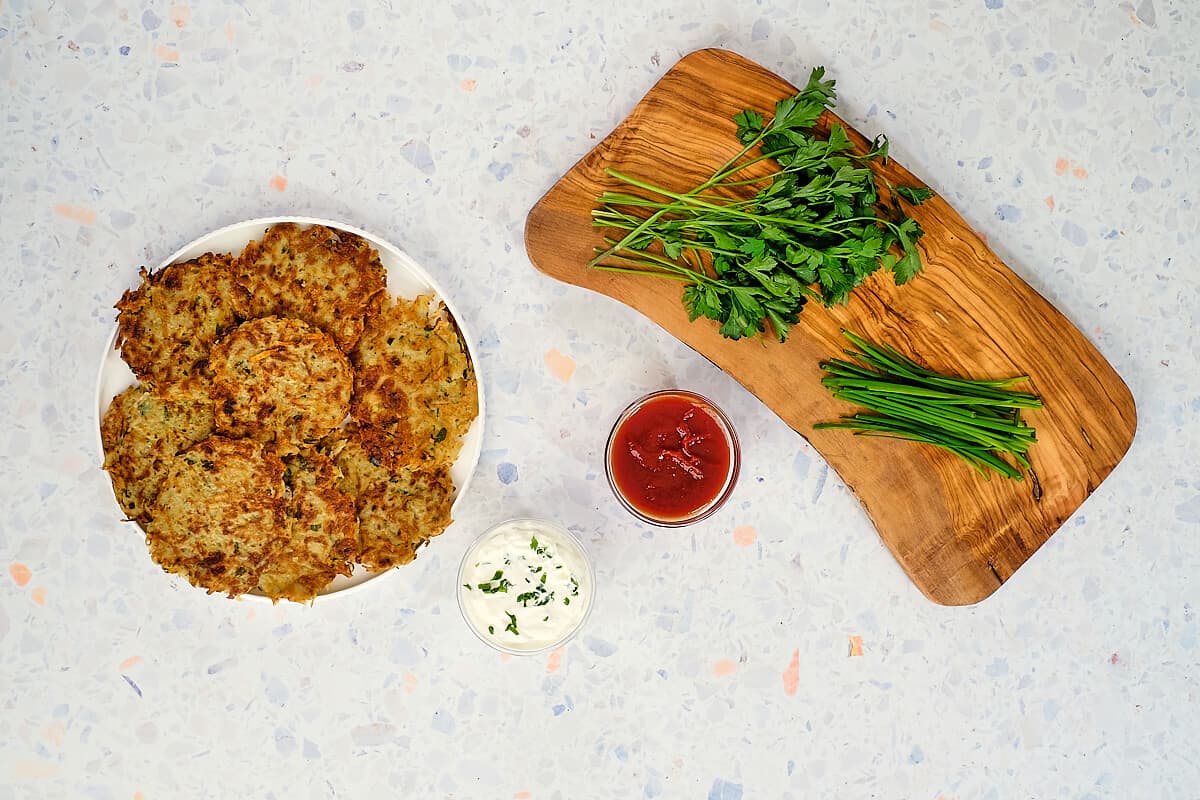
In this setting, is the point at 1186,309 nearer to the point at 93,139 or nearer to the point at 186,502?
the point at 186,502

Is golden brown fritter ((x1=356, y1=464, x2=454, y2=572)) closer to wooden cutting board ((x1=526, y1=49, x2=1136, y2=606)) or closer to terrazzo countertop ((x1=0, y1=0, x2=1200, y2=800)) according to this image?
terrazzo countertop ((x1=0, y1=0, x2=1200, y2=800))

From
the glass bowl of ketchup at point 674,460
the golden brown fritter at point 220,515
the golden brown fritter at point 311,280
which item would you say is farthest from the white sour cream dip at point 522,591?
the golden brown fritter at point 311,280

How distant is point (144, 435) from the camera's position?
233 centimetres

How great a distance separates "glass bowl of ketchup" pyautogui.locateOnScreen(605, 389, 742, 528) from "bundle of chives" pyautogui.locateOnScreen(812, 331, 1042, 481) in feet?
1.08

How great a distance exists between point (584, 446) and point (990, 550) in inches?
45.5

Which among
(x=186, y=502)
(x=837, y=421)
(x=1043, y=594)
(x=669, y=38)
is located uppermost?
(x=669, y=38)

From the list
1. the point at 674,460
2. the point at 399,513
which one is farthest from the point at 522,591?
the point at 674,460

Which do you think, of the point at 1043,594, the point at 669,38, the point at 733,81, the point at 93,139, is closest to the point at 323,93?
the point at 93,139

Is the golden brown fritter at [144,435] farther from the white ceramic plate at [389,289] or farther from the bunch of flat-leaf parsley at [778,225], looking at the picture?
the bunch of flat-leaf parsley at [778,225]

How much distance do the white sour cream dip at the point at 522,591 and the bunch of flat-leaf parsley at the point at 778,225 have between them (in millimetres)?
752

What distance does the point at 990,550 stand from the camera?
2447 mm

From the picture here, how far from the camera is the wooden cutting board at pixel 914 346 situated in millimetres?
2328

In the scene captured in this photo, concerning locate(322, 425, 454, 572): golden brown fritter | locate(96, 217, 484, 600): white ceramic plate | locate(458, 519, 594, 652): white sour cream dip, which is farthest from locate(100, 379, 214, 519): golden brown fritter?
locate(458, 519, 594, 652): white sour cream dip

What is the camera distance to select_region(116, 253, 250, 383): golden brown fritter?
2.30 meters
